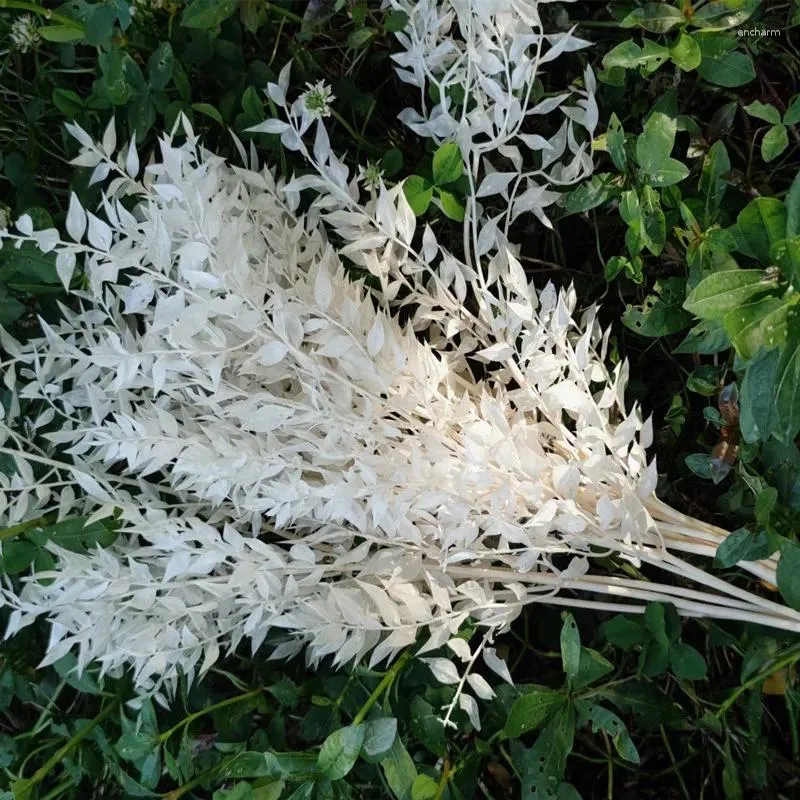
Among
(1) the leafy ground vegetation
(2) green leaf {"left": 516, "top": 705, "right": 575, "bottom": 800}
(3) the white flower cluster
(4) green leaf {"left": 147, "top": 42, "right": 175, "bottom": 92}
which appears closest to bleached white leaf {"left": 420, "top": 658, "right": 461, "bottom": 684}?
(1) the leafy ground vegetation

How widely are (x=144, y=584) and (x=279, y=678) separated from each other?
0.25 m

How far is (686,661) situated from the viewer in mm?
829

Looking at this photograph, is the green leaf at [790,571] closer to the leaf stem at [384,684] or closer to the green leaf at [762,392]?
the green leaf at [762,392]

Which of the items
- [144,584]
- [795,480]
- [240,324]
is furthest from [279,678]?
Answer: [795,480]

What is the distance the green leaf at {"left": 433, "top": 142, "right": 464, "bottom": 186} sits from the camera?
80 cm

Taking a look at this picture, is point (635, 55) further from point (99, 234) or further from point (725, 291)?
point (99, 234)

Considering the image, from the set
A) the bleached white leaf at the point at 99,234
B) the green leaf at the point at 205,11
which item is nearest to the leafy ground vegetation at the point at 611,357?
the green leaf at the point at 205,11

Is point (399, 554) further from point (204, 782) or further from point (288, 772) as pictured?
point (204, 782)

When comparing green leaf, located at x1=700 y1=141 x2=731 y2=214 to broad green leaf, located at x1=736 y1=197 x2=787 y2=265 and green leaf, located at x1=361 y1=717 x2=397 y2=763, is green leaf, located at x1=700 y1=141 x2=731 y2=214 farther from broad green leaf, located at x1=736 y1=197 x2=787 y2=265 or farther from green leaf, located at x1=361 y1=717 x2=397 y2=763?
green leaf, located at x1=361 y1=717 x2=397 y2=763

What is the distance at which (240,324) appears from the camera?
72 centimetres

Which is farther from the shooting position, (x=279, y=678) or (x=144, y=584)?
(x=279, y=678)

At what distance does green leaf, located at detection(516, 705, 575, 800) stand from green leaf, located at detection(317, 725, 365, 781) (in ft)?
0.59

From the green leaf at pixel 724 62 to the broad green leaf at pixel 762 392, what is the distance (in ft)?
1.08

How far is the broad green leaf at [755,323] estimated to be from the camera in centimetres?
55
